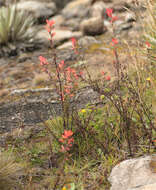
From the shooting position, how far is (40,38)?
8.38m

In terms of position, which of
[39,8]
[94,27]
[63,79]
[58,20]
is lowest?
[63,79]

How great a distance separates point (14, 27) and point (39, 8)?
4.96 metres

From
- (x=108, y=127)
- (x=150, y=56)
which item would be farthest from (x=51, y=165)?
(x=150, y=56)

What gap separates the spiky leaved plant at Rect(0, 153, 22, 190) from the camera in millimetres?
2105

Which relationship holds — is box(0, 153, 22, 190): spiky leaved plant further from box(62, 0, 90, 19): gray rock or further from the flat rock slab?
box(62, 0, 90, 19): gray rock

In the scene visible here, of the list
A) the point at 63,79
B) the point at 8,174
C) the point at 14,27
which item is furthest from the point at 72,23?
the point at 8,174

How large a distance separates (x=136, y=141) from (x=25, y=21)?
634 centimetres

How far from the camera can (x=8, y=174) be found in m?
2.15

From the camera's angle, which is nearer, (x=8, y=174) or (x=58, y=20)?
(x=8, y=174)

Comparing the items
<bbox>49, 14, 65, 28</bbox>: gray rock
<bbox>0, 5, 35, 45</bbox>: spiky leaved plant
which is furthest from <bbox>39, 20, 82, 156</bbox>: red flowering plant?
<bbox>49, 14, 65, 28</bbox>: gray rock

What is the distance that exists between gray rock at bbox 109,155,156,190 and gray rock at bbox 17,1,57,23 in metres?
10.0

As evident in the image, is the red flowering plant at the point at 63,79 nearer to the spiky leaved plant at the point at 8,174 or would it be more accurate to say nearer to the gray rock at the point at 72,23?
the spiky leaved plant at the point at 8,174

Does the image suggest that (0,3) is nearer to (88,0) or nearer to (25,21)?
(88,0)

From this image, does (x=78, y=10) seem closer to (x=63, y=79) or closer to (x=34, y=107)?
(x=34, y=107)
